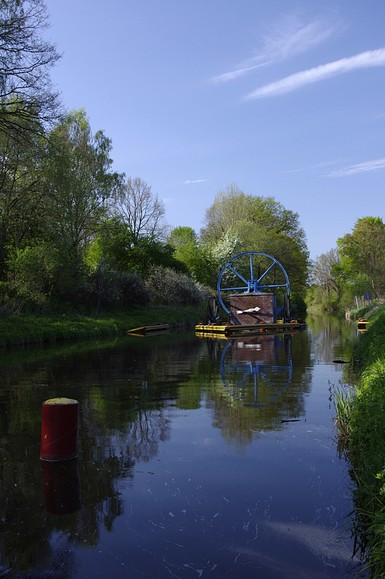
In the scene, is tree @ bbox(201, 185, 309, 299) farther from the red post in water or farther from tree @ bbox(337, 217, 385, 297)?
the red post in water

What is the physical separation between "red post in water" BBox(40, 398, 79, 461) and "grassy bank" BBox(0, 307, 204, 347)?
663 inches

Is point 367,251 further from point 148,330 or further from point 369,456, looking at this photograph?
point 369,456

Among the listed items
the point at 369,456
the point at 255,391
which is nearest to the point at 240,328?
the point at 255,391

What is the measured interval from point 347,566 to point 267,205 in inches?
2515

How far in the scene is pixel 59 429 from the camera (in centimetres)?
711

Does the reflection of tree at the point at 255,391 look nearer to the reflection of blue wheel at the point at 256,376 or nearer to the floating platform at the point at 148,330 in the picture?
the reflection of blue wheel at the point at 256,376

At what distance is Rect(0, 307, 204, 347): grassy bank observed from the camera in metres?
24.3

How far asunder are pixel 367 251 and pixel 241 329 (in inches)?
1192

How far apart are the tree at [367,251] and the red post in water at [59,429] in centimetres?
5306

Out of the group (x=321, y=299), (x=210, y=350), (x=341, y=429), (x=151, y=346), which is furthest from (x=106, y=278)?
(x=321, y=299)

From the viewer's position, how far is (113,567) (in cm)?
450

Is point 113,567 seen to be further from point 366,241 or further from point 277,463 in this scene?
point 366,241

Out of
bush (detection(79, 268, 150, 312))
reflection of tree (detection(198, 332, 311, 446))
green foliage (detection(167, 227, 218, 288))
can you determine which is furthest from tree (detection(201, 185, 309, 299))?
reflection of tree (detection(198, 332, 311, 446))

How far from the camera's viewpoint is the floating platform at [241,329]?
3459 cm
